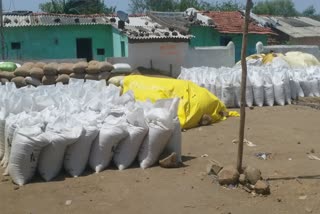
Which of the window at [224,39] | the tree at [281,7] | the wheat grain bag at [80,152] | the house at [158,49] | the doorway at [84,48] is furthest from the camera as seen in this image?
the tree at [281,7]

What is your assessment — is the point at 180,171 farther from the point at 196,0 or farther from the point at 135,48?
the point at 196,0

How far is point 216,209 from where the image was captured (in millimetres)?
4441

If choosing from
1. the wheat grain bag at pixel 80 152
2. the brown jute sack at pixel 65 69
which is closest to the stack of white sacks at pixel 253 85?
the brown jute sack at pixel 65 69

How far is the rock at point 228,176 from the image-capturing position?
4.96 m

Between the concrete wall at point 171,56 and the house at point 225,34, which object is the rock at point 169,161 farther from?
the house at point 225,34

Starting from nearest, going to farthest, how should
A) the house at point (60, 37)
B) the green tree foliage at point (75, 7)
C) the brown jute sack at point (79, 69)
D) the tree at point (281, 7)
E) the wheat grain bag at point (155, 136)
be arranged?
the wheat grain bag at point (155, 136) → the brown jute sack at point (79, 69) → the house at point (60, 37) → the green tree foliage at point (75, 7) → the tree at point (281, 7)

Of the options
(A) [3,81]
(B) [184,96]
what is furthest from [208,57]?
(B) [184,96]

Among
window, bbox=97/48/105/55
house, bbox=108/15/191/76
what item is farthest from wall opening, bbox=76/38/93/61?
house, bbox=108/15/191/76

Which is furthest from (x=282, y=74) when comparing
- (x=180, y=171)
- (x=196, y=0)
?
(x=196, y=0)

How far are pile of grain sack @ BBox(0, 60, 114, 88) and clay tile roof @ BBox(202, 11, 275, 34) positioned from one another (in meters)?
11.7

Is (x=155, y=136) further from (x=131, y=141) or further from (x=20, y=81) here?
(x=20, y=81)

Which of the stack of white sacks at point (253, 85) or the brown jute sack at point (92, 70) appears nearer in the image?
the stack of white sacks at point (253, 85)

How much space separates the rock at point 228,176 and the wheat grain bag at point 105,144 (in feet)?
3.97

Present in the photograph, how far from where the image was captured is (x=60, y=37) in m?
19.4
